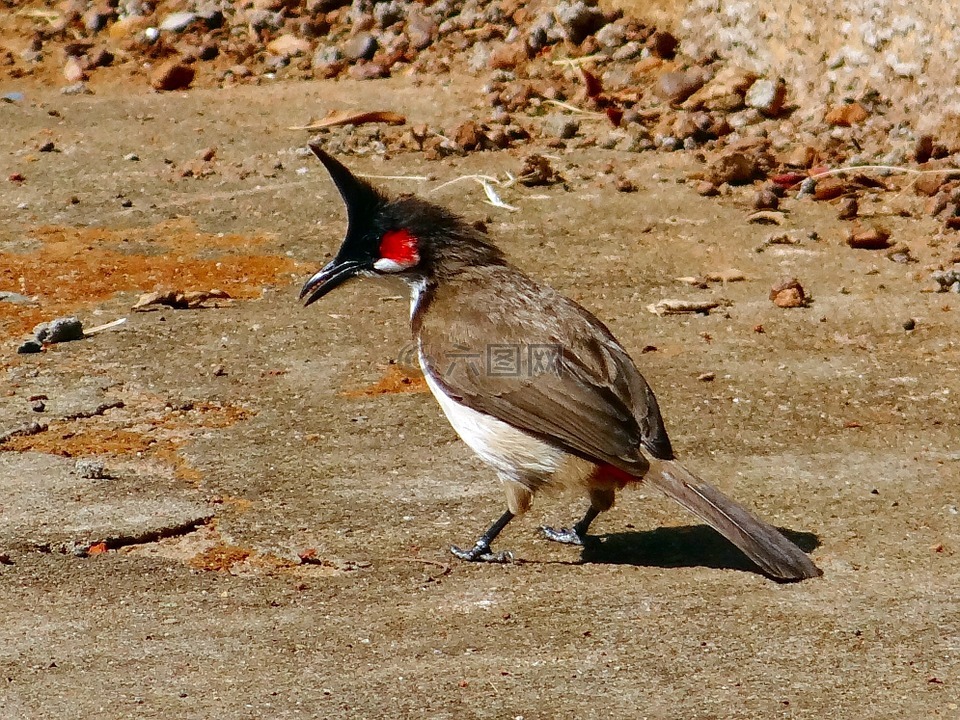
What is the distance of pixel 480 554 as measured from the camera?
5.00m

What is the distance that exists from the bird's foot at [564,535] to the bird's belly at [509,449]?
280 millimetres

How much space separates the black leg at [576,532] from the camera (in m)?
5.24

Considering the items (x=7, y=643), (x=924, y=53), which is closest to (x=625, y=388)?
(x=7, y=643)

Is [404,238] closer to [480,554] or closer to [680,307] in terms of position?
[480,554]

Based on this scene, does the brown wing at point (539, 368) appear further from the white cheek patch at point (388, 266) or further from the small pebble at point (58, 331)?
the small pebble at point (58, 331)

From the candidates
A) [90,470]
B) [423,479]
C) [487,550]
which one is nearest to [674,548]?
[487,550]

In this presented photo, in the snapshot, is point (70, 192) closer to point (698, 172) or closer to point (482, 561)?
point (698, 172)

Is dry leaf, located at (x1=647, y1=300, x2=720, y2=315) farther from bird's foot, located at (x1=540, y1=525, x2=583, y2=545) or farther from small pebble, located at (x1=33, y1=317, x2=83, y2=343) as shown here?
small pebble, located at (x1=33, y1=317, x2=83, y2=343)

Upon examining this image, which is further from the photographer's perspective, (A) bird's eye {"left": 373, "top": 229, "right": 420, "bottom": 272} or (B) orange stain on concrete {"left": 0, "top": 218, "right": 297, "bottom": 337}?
(B) orange stain on concrete {"left": 0, "top": 218, "right": 297, "bottom": 337}

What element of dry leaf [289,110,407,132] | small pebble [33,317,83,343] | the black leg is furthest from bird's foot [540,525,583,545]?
dry leaf [289,110,407,132]

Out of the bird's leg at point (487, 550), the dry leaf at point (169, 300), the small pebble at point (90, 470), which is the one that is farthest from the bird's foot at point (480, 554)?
the dry leaf at point (169, 300)

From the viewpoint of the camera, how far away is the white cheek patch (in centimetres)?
554

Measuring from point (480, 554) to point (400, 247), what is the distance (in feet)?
4.01

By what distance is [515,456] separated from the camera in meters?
5.09
